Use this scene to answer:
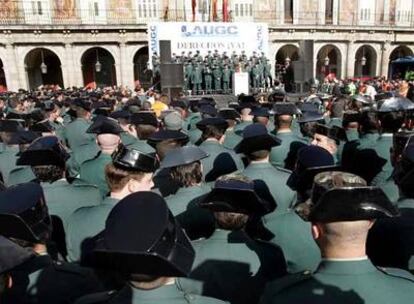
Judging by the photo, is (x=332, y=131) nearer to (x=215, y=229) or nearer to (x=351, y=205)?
(x=215, y=229)

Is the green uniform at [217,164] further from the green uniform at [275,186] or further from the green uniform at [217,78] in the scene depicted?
the green uniform at [217,78]

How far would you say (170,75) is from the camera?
58.6 feet

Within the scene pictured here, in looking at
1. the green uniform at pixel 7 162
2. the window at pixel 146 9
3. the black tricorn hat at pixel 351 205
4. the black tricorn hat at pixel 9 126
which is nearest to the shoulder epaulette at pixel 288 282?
the black tricorn hat at pixel 351 205

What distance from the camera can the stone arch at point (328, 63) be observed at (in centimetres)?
3666

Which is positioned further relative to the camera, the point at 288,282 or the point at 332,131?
the point at 332,131

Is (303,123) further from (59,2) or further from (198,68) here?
(59,2)

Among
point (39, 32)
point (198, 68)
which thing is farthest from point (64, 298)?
point (39, 32)

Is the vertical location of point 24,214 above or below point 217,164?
above

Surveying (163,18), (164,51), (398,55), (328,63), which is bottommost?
(328,63)

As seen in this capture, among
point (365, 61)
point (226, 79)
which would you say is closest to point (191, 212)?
point (226, 79)

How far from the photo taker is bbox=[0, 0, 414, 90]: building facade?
29.3 m

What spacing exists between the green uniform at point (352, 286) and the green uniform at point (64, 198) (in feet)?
8.04

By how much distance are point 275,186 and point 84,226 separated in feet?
5.83

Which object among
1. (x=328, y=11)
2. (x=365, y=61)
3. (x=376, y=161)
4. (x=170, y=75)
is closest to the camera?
(x=376, y=161)
